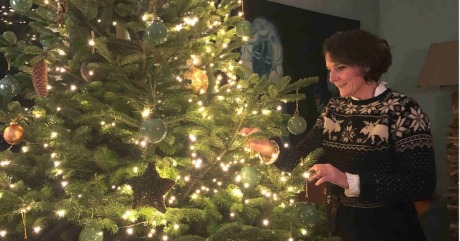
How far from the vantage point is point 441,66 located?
11.1ft

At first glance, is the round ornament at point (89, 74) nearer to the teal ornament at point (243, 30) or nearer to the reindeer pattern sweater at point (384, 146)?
→ the teal ornament at point (243, 30)

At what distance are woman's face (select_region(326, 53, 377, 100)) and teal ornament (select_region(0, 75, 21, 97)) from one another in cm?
102

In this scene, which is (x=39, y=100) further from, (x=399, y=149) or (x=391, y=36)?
(x=391, y=36)

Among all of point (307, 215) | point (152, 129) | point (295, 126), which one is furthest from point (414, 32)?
point (152, 129)

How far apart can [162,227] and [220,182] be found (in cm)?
24

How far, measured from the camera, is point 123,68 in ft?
4.86

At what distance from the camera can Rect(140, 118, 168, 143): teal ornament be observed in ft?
4.23

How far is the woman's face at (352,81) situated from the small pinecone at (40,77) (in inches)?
36.8

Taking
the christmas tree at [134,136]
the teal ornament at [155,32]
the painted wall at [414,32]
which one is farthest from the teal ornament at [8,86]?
the painted wall at [414,32]

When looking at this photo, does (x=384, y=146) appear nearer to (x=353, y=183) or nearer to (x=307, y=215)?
(x=353, y=183)

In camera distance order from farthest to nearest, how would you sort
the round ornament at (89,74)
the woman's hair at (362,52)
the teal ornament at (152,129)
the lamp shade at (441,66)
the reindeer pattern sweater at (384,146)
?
the lamp shade at (441,66), the woman's hair at (362,52), the reindeer pattern sweater at (384,146), the round ornament at (89,74), the teal ornament at (152,129)

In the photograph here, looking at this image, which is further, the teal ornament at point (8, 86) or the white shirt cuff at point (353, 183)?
the white shirt cuff at point (353, 183)

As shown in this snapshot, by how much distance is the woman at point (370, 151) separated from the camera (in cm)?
166

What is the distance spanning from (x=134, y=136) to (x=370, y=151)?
0.79 m
